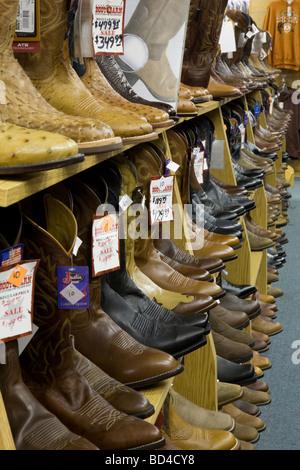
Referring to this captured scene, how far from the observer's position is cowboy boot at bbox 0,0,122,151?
1156mm

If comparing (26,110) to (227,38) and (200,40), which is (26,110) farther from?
(227,38)

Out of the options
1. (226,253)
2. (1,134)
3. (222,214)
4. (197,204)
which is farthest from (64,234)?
(222,214)

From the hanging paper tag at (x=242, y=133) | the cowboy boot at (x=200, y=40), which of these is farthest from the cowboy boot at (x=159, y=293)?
the hanging paper tag at (x=242, y=133)

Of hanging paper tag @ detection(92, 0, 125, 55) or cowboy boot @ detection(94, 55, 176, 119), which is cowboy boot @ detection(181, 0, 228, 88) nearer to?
cowboy boot @ detection(94, 55, 176, 119)

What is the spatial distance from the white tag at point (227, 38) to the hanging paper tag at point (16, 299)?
318cm

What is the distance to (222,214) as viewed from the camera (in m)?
3.10

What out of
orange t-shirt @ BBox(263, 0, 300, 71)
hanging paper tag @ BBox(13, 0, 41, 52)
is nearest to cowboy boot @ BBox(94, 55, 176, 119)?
hanging paper tag @ BBox(13, 0, 41, 52)

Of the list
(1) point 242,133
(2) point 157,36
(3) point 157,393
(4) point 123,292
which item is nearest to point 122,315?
(4) point 123,292

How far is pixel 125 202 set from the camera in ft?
5.78

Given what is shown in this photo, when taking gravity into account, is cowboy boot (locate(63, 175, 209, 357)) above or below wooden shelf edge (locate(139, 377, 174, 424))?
above

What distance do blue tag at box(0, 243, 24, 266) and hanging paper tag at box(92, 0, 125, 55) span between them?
0.66 meters

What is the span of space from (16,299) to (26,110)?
13.5 inches
